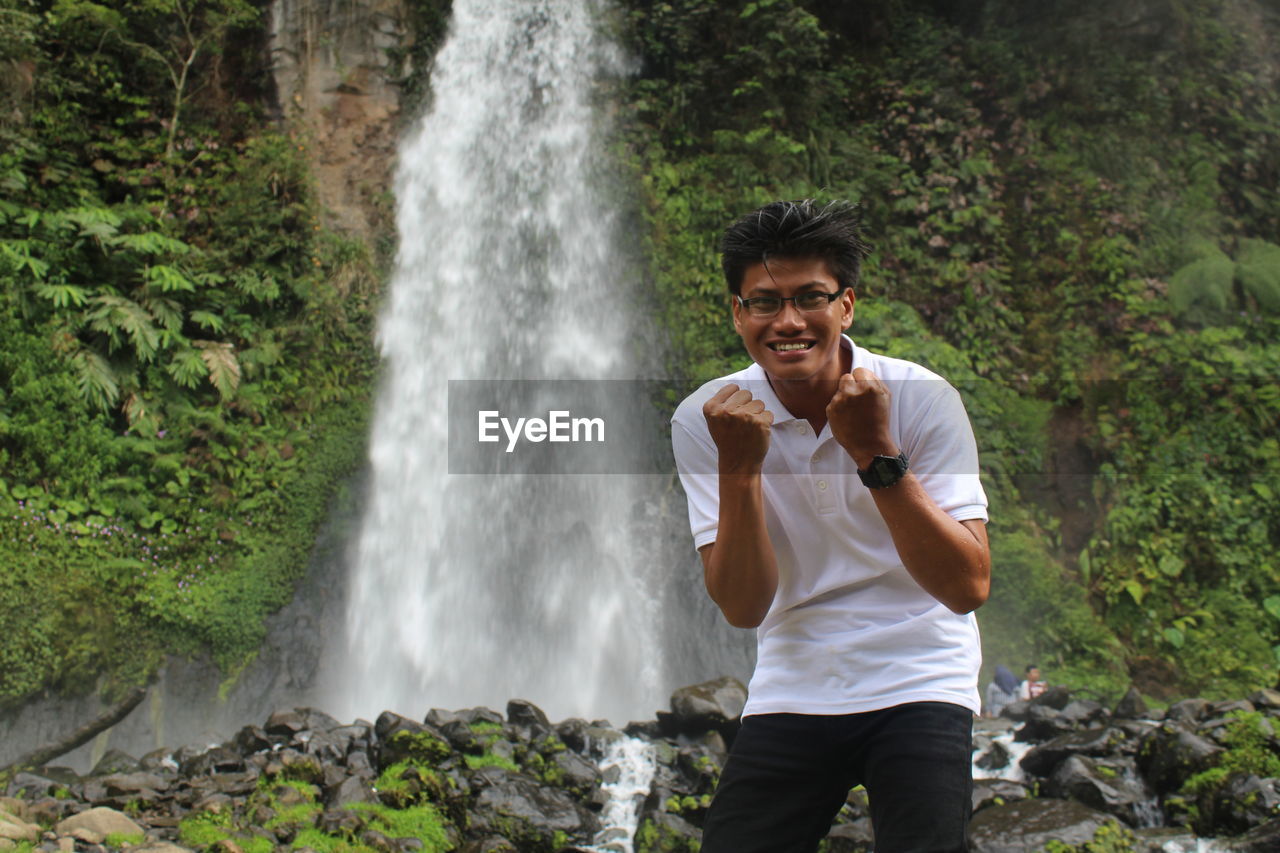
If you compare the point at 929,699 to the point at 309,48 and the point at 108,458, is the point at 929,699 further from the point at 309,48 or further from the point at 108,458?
the point at 309,48

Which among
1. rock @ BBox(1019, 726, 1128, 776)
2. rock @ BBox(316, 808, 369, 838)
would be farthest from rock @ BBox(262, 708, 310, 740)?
rock @ BBox(1019, 726, 1128, 776)

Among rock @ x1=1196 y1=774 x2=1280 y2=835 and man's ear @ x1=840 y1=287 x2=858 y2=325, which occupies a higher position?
man's ear @ x1=840 y1=287 x2=858 y2=325

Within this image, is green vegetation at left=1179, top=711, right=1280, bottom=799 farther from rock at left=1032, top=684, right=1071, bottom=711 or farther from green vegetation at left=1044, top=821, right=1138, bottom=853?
rock at left=1032, top=684, right=1071, bottom=711

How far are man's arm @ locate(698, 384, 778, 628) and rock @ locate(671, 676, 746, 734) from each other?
5.23 meters

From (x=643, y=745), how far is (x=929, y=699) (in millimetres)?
5302

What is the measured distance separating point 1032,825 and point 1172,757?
139cm

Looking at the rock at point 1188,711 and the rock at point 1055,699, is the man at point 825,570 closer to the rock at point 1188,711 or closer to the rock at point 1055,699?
the rock at point 1188,711

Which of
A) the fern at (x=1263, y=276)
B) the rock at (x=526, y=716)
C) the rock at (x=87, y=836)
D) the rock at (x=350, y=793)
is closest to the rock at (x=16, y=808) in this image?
the rock at (x=87, y=836)

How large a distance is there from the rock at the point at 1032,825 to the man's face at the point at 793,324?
3.83m

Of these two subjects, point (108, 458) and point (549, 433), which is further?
point (549, 433)

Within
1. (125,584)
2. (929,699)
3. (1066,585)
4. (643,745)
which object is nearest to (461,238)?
(125,584)

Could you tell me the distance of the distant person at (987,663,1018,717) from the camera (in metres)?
8.09

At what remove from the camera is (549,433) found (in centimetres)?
1098

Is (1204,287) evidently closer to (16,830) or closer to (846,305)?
(846,305)
